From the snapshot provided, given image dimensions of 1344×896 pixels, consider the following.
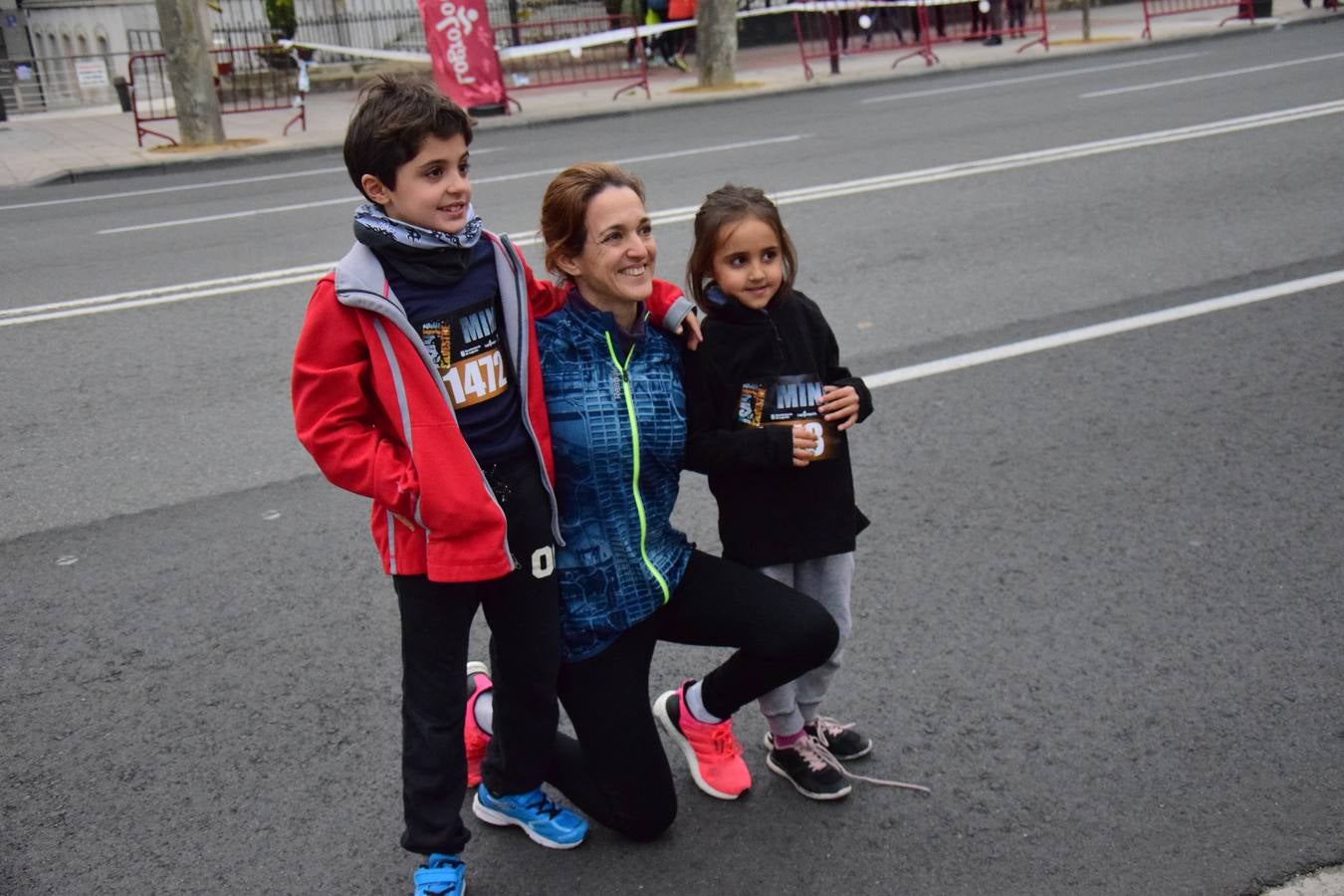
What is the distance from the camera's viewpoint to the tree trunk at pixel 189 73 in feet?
55.4

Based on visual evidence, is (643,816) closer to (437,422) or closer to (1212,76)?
(437,422)

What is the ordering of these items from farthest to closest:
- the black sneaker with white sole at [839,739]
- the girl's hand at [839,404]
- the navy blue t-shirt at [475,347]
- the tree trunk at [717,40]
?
1. the tree trunk at [717,40]
2. the black sneaker with white sole at [839,739]
3. the girl's hand at [839,404]
4. the navy blue t-shirt at [475,347]

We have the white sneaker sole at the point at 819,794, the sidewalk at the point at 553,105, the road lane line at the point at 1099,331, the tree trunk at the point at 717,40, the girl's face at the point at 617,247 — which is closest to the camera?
the girl's face at the point at 617,247

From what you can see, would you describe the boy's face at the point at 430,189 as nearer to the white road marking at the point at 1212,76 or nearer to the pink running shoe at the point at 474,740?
the pink running shoe at the point at 474,740

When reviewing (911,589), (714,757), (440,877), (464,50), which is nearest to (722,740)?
(714,757)

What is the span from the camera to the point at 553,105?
1973 cm

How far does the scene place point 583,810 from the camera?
3.20 m

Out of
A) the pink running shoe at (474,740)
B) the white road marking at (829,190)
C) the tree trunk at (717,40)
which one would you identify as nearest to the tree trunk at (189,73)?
the tree trunk at (717,40)

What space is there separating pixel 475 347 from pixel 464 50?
16.5 metres

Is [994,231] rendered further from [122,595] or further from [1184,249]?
[122,595]

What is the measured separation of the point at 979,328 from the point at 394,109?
457cm

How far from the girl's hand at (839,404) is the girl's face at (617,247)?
46 cm

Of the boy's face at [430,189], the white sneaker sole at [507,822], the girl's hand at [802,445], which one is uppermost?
the boy's face at [430,189]

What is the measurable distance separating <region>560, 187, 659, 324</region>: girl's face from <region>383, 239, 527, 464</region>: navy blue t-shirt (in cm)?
22
